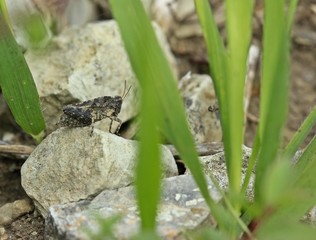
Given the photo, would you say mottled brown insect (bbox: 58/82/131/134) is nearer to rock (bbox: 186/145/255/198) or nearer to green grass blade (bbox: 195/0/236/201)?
rock (bbox: 186/145/255/198)

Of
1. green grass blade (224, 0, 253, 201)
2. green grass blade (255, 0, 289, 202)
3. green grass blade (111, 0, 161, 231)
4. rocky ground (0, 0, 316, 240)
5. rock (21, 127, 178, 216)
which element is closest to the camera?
green grass blade (111, 0, 161, 231)

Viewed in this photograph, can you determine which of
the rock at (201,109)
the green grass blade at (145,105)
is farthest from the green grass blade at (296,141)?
the rock at (201,109)

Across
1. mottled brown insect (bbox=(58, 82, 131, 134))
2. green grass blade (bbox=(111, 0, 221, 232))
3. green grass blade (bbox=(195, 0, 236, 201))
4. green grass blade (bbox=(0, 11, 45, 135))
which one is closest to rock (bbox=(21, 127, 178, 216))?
mottled brown insect (bbox=(58, 82, 131, 134))

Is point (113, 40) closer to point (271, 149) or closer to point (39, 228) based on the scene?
point (39, 228)

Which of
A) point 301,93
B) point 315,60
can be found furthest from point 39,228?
point 315,60

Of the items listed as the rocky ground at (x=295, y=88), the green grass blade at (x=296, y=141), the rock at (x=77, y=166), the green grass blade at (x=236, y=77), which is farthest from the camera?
the rocky ground at (x=295, y=88)

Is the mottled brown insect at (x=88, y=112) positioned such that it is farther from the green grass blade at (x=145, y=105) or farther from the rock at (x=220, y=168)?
the green grass blade at (x=145, y=105)
